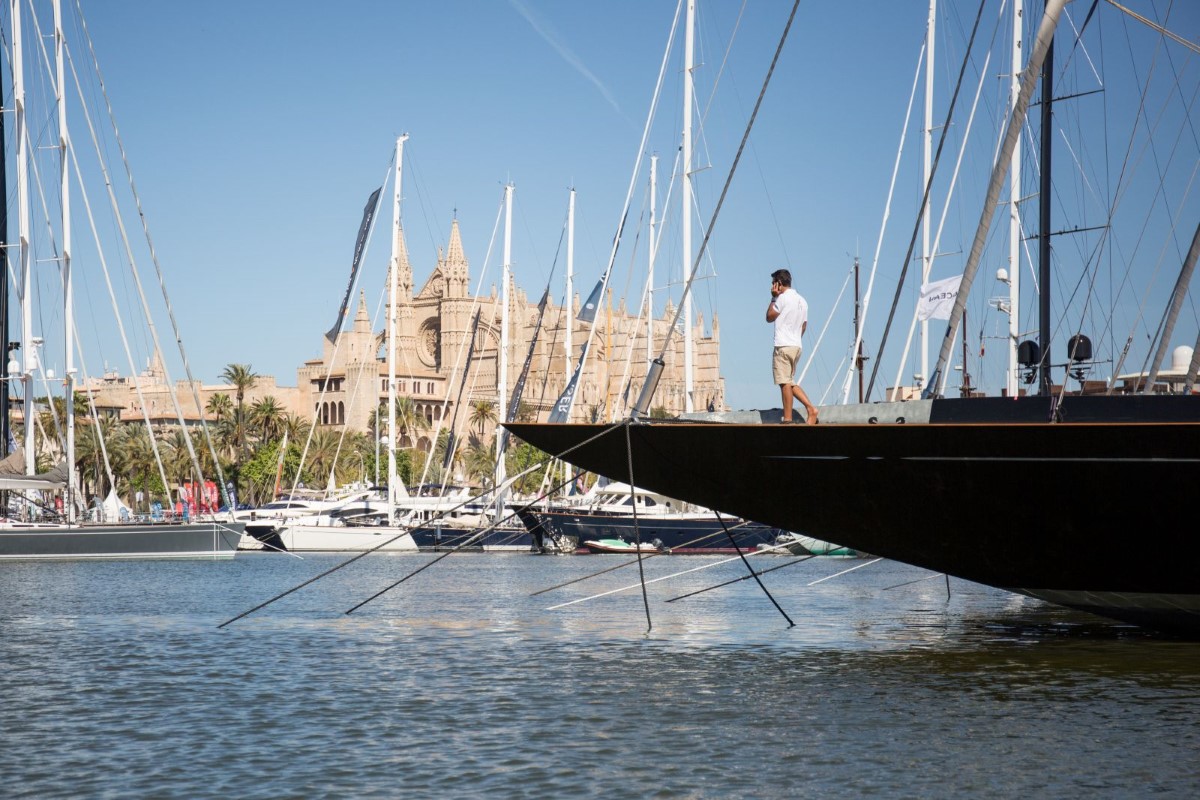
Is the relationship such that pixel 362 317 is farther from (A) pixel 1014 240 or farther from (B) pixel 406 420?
(A) pixel 1014 240

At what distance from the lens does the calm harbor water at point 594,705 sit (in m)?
7.75

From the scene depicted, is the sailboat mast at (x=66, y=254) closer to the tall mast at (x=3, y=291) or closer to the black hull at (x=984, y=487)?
the tall mast at (x=3, y=291)

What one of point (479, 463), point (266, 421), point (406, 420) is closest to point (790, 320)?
point (266, 421)

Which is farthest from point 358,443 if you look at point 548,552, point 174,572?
point 174,572

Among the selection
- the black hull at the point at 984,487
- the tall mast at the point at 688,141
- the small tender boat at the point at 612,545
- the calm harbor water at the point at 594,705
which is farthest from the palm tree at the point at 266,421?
the black hull at the point at 984,487

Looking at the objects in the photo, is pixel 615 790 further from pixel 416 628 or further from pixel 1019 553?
pixel 416 628

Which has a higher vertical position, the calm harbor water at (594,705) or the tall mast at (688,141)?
the tall mast at (688,141)

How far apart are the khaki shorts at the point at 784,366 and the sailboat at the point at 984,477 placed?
1.44ft

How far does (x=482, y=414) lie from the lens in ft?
398

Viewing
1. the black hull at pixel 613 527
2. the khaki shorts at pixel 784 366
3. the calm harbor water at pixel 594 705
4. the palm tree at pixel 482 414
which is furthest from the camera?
the palm tree at pixel 482 414

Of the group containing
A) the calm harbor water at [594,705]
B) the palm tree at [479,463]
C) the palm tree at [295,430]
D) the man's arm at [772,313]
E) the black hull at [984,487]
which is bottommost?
the calm harbor water at [594,705]

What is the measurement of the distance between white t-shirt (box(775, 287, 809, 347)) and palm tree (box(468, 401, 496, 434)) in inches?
4171

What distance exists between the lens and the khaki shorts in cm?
1236

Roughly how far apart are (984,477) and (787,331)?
213cm
